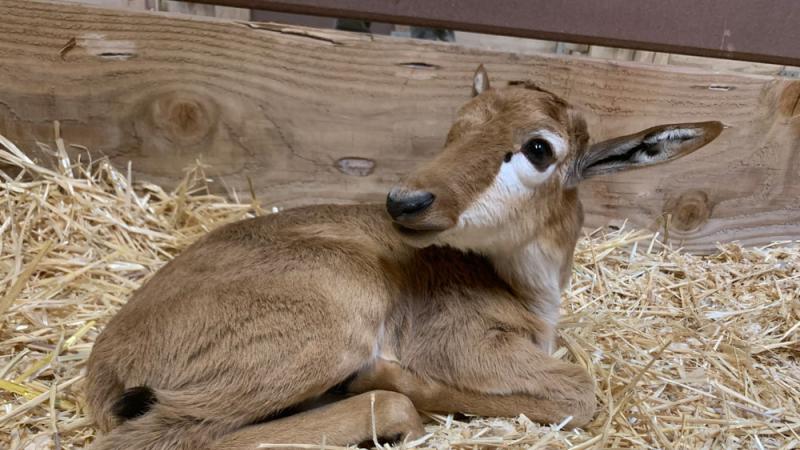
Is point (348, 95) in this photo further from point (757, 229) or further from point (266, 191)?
point (757, 229)

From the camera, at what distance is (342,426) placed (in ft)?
6.83

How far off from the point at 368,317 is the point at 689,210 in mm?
2528

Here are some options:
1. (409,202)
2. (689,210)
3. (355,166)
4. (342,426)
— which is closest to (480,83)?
(409,202)

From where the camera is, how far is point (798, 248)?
3.83 metres

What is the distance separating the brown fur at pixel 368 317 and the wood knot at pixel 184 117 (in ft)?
4.02

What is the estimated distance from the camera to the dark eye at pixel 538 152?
219 cm

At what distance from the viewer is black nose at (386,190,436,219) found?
6.39 ft

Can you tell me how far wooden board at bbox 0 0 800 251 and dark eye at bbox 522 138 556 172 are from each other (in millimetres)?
1364

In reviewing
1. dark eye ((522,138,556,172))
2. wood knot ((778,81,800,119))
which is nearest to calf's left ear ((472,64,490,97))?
dark eye ((522,138,556,172))

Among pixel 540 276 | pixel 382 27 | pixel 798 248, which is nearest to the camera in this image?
pixel 540 276

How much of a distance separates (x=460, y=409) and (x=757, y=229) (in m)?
2.69

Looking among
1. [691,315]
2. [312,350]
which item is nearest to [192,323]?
[312,350]

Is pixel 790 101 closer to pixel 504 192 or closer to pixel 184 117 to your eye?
pixel 504 192

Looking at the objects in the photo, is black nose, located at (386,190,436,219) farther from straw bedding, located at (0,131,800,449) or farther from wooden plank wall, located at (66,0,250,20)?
wooden plank wall, located at (66,0,250,20)
